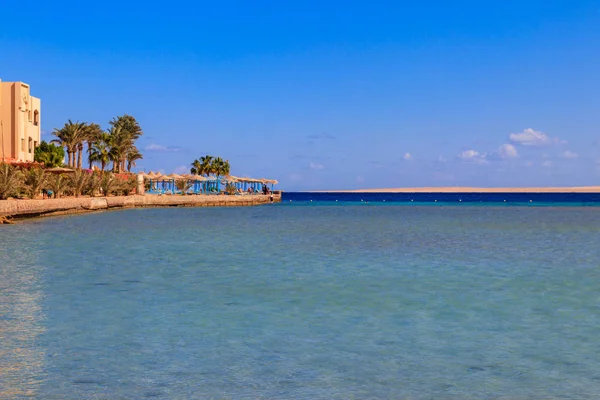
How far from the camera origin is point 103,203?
2372 inches

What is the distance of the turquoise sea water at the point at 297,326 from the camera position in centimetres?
753

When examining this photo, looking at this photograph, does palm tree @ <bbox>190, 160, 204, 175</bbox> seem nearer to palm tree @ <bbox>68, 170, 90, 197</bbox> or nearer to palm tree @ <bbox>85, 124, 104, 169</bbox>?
palm tree @ <bbox>85, 124, 104, 169</bbox>

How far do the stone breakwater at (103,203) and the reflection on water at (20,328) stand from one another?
2275 cm

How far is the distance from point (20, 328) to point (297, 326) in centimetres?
422

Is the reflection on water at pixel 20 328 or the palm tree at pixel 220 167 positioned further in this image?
the palm tree at pixel 220 167

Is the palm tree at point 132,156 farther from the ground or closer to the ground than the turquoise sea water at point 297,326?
farther from the ground

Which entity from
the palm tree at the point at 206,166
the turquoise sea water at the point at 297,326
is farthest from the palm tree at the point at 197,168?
the turquoise sea water at the point at 297,326

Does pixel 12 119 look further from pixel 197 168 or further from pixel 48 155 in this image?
pixel 197 168

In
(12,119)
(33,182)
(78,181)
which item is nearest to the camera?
(33,182)

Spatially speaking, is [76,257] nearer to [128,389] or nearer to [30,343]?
[30,343]

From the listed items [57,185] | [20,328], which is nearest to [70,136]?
[57,185]

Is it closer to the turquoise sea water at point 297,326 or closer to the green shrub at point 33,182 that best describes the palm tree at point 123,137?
the green shrub at point 33,182

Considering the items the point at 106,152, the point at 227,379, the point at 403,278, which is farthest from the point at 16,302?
the point at 106,152

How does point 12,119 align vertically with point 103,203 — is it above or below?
above
